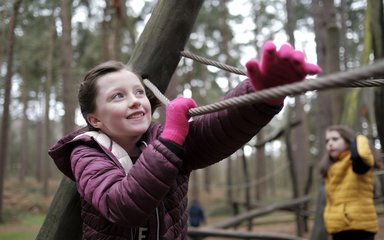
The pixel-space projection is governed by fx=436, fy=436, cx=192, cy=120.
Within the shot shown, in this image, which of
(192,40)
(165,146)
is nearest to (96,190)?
(165,146)

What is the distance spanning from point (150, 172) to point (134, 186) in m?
0.05

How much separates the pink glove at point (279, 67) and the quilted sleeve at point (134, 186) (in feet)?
0.99

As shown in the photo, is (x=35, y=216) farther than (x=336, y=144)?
Yes

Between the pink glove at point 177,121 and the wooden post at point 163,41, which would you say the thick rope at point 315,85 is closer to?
the pink glove at point 177,121

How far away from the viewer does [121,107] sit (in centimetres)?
129

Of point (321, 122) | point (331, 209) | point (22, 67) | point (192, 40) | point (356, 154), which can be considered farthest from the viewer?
point (22, 67)

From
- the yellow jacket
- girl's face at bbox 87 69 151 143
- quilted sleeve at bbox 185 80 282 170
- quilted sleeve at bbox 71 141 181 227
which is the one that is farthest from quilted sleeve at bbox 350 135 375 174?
quilted sleeve at bbox 71 141 181 227

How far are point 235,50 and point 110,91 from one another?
17.3 metres

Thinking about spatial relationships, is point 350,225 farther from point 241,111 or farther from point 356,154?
point 241,111

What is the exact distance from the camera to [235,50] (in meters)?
18.3

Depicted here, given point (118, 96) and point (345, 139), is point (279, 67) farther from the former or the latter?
point (345, 139)

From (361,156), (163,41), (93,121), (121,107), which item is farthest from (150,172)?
(361,156)

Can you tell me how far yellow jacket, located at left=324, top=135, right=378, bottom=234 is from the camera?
118 inches

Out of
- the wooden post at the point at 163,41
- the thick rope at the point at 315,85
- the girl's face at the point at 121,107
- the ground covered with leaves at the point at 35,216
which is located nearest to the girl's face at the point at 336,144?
the wooden post at the point at 163,41
